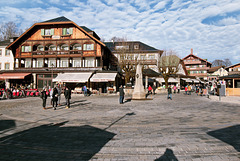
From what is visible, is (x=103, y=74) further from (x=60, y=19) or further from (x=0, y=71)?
(x=0, y=71)

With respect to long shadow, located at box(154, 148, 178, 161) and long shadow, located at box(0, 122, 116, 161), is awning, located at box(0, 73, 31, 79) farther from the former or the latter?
long shadow, located at box(154, 148, 178, 161)

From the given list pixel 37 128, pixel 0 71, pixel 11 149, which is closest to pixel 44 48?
pixel 0 71

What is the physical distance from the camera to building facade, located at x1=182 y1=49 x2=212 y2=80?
67562 mm

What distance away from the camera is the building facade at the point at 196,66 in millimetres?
67562

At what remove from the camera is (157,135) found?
554cm

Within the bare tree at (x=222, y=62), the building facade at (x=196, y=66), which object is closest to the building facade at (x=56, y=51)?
the building facade at (x=196, y=66)

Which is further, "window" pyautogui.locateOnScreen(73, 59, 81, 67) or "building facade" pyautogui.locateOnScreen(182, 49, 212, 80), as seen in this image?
"building facade" pyautogui.locateOnScreen(182, 49, 212, 80)

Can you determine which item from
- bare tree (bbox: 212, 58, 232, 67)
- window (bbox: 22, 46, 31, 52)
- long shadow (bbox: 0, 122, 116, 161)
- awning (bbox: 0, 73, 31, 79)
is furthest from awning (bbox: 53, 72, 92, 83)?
bare tree (bbox: 212, 58, 232, 67)

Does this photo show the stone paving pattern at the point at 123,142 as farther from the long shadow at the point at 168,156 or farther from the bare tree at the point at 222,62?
the bare tree at the point at 222,62

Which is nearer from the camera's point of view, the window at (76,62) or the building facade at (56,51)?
the building facade at (56,51)

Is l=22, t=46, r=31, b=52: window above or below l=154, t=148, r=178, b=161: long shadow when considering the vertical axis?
above

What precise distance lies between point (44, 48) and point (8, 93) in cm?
1304

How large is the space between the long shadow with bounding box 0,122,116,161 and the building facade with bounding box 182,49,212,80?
223 ft

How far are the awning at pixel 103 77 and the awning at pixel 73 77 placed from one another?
1.05m
